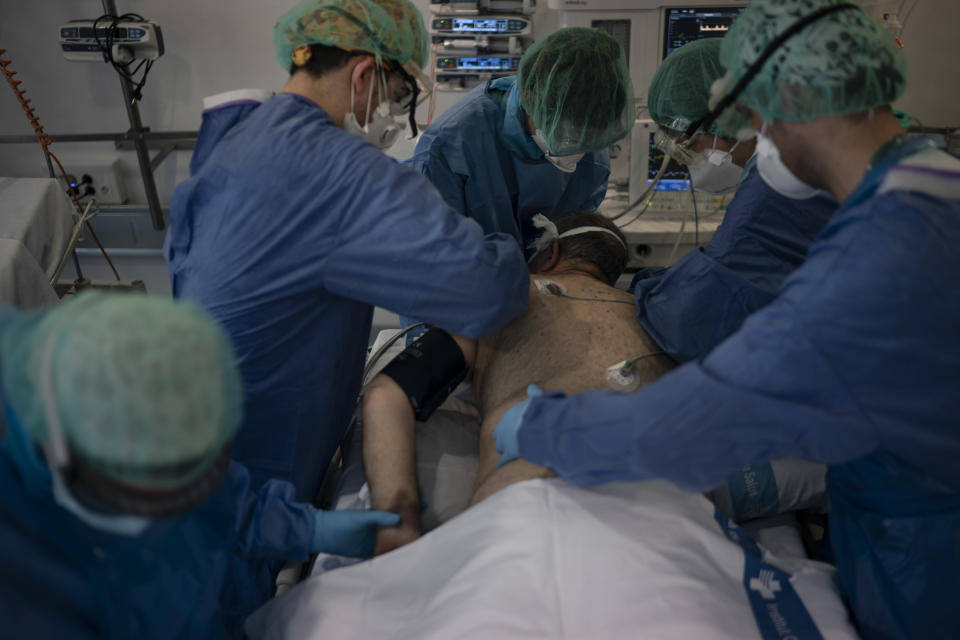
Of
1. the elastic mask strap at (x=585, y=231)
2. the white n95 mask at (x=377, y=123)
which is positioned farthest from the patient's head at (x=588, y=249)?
the white n95 mask at (x=377, y=123)

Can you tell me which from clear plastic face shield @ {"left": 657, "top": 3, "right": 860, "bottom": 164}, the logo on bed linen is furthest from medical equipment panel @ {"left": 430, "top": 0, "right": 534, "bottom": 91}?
the logo on bed linen

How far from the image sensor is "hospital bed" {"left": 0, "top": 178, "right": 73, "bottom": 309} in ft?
7.28

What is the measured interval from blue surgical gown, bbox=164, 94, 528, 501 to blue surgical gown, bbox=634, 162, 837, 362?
0.43m

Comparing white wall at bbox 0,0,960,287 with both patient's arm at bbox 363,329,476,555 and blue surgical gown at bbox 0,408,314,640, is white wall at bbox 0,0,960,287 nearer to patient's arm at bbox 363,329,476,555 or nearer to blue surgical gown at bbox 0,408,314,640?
patient's arm at bbox 363,329,476,555

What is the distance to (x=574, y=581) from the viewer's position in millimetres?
968

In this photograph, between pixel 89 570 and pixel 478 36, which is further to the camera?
pixel 478 36

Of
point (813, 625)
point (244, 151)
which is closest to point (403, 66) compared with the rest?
point (244, 151)

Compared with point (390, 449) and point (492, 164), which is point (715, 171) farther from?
point (390, 449)

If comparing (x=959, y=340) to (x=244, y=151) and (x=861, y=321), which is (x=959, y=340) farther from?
(x=244, y=151)

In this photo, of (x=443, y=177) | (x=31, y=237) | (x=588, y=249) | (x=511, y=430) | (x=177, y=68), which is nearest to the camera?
(x=511, y=430)

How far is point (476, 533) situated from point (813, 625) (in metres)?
0.55

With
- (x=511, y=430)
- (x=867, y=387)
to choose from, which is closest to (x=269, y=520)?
(x=511, y=430)

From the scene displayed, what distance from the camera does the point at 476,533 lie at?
1.07 m

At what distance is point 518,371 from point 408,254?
1.40ft
